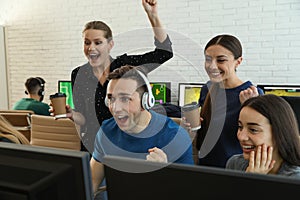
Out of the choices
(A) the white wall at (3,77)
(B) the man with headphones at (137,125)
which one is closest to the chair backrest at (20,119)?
(B) the man with headphones at (137,125)

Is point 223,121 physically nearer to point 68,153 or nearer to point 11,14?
point 68,153

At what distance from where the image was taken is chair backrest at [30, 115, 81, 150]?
8.97ft

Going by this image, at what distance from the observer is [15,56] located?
630 centimetres

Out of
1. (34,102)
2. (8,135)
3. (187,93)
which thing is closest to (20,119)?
(34,102)

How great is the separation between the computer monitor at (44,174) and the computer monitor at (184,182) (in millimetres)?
60

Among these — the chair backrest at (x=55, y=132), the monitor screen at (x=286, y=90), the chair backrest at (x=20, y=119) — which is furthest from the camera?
the monitor screen at (x=286, y=90)

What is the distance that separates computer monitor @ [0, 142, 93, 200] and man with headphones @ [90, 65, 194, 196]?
2.64 ft

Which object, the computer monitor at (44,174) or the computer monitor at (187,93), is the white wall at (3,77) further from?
the computer monitor at (44,174)

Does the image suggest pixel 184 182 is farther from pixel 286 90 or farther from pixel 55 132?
pixel 286 90

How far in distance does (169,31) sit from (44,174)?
4.13 metres

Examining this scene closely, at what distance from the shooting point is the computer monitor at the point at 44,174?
684 millimetres

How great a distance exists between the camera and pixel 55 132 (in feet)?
9.15

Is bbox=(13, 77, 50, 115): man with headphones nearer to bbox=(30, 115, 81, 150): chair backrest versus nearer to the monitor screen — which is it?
bbox=(30, 115, 81, 150): chair backrest

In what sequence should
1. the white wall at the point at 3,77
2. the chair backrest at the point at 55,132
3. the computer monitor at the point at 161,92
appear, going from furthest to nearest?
the white wall at the point at 3,77 < the computer monitor at the point at 161,92 < the chair backrest at the point at 55,132
